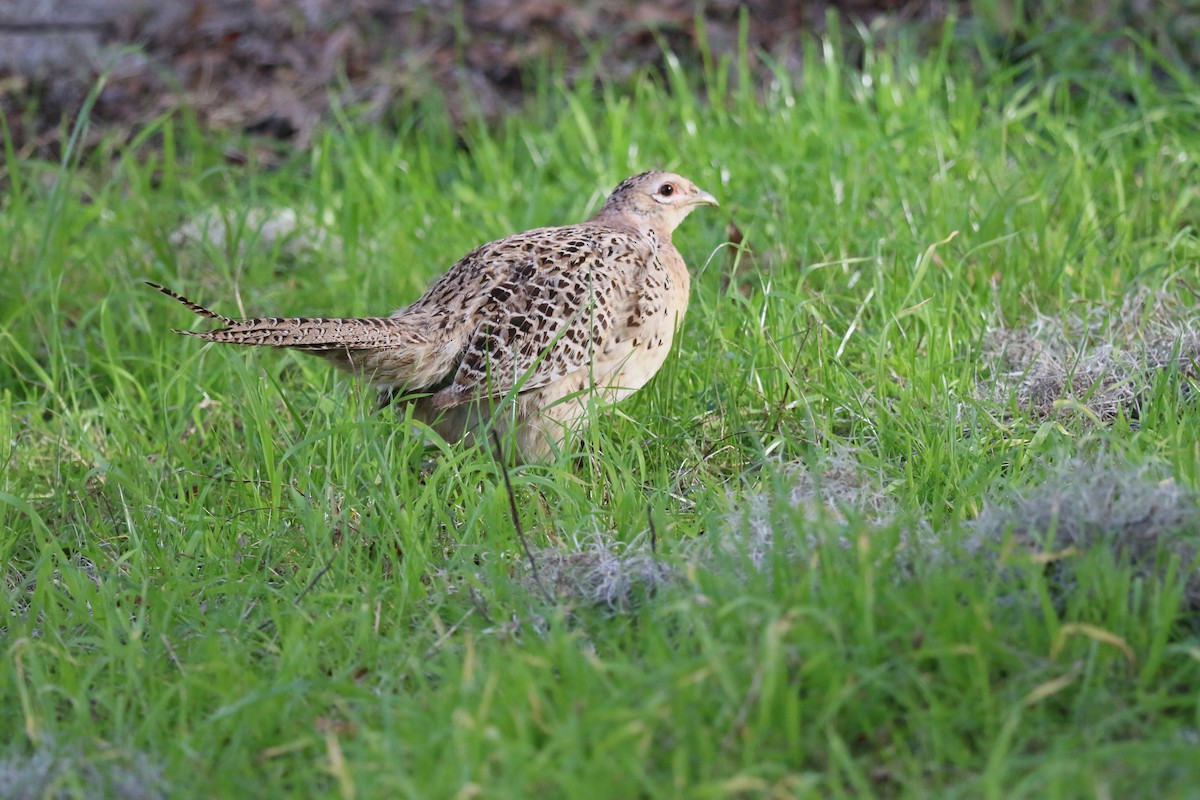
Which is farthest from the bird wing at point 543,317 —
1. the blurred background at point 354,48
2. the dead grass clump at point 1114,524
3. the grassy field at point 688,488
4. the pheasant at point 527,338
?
the blurred background at point 354,48

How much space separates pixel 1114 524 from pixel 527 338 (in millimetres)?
2070

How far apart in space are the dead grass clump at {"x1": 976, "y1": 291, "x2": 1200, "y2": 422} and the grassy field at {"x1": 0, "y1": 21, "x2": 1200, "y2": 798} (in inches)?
0.7

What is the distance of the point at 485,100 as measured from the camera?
796 centimetres

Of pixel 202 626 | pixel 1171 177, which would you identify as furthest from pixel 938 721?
pixel 1171 177

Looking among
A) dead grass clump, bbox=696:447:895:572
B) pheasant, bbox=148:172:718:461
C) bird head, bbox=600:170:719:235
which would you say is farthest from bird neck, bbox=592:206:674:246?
dead grass clump, bbox=696:447:895:572

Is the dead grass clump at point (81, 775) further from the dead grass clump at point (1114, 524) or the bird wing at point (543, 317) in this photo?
the dead grass clump at point (1114, 524)

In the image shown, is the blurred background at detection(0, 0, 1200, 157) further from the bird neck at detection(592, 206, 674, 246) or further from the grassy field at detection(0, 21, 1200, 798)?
the bird neck at detection(592, 206, 674, 246)

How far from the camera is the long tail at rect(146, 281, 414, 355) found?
4039 mm

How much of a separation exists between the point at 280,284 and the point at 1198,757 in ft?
15.5

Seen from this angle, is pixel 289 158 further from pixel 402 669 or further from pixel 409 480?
pixel 402 669

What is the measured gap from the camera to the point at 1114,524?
3.08 metres

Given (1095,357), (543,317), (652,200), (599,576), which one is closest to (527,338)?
(543,317)

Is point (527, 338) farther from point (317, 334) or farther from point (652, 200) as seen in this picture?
point (652, 200)

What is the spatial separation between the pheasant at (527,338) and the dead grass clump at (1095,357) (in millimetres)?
1206
